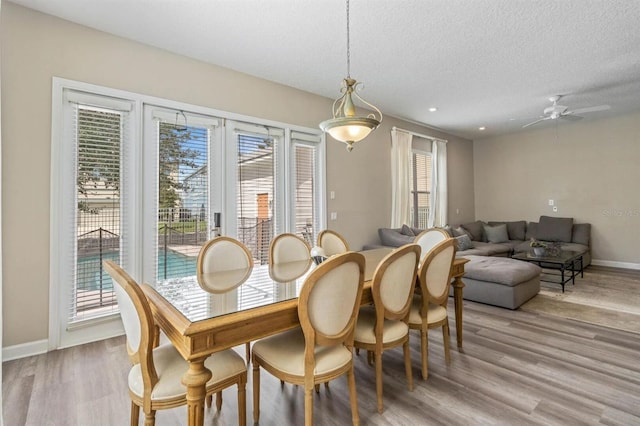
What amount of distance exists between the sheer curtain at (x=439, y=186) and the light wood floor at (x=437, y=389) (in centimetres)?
390

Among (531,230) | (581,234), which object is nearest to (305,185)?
(531,230)

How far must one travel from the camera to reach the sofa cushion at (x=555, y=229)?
20.2 feet

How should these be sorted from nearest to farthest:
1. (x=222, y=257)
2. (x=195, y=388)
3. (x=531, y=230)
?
(x=195, y=388), (x=222, y=257), (x=531, y=230)

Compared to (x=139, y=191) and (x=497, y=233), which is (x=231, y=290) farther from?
(x=497, y=233)

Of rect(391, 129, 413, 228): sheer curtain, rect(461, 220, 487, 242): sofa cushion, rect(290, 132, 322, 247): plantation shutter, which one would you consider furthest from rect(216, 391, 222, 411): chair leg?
rect(461, 220, 487, 242): sofa cushion

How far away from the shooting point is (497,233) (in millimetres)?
6738

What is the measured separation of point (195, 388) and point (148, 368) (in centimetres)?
24

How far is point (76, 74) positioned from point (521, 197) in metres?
8.08

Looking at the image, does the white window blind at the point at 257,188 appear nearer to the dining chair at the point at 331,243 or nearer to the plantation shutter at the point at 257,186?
the plantation shutter at the point at 257,186

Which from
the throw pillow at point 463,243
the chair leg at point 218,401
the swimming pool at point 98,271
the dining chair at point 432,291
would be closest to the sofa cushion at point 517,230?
the throw pillow at point 463,243

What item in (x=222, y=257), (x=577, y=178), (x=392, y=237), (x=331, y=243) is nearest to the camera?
(x=222, y=257)

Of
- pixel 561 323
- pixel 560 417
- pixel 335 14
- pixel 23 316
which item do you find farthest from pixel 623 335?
pixel 23 316

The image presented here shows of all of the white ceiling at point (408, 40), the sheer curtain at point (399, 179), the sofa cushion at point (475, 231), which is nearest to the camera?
the white ceiling at point (408, 40)

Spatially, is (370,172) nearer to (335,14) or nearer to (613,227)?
(335,14)
